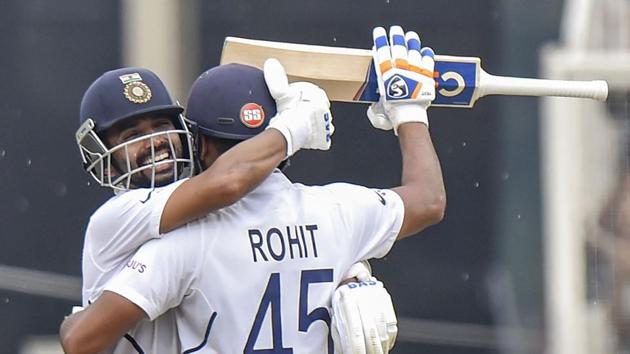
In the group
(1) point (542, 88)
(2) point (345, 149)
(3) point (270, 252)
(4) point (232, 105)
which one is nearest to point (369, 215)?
(3) point (270, 252)

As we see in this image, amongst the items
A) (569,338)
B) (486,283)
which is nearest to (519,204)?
(486,283)

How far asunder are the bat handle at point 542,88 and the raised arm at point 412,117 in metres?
0.23

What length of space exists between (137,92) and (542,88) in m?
1.03

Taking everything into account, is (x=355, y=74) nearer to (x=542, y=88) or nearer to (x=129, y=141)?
(x=542, y=88)

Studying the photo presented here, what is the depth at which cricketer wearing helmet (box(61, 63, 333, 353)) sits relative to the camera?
3.64 meters

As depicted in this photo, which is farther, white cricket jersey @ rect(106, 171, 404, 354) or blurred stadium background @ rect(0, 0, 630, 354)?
blurred stadium background @ rect(0, 0, 630, 354)

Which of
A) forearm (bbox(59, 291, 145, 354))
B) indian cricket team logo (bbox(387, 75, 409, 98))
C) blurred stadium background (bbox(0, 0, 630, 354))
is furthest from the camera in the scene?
blurred stadium background (bbox(0, 0, 630, 354))

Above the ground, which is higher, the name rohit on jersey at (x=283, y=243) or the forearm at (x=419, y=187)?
the forearm at (x=419, y=187)

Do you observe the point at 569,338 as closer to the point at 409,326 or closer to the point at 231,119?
the point at 409,326

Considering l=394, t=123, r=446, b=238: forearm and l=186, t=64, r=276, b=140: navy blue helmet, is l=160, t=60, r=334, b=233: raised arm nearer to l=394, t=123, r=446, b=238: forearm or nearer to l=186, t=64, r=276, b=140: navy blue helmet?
l=186, t=64, r=276, b=140: navy blue helmet

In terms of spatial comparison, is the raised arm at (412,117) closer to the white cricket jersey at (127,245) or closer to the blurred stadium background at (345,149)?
the white cricket jersey at (127,245)

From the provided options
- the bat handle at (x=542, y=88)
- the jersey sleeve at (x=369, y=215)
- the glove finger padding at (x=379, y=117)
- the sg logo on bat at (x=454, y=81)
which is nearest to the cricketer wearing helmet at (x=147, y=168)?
the jersey sleeve at (x=369, y=215)

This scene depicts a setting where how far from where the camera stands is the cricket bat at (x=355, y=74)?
13.4 ft

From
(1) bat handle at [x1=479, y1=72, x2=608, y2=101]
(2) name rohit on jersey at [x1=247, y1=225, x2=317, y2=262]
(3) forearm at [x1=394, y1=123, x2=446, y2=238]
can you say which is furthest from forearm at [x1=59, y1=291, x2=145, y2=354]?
(1) bat handle at [x1=479, y1=72, x2=608, y2=101]
